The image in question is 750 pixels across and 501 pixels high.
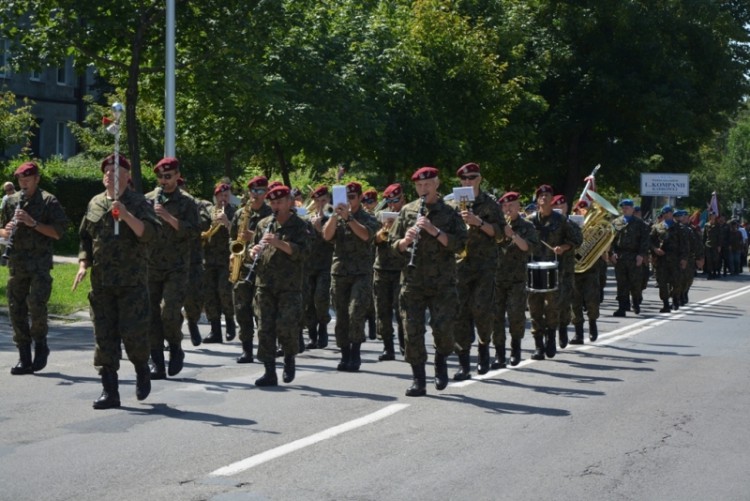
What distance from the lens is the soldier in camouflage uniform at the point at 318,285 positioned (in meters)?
15.0

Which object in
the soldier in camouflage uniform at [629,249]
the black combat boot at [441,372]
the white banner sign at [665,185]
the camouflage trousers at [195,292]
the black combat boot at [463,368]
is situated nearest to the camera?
the black combat boot at [441,372]

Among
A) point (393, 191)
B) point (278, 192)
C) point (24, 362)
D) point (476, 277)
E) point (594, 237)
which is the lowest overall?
point (24, 362)

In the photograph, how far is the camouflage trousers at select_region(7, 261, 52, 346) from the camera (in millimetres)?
11961

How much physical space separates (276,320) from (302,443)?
2.89 meters

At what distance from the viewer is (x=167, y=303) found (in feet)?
39.3

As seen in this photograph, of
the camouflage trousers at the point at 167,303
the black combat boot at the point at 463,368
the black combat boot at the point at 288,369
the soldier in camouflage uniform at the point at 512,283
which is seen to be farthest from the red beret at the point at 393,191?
the black combat boot at the point at 288,369

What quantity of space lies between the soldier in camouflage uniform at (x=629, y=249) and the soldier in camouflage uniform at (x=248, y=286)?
27.4 feet

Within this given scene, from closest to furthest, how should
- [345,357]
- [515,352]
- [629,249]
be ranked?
1. [345,357]
2. [515,352]
3. [629,249]

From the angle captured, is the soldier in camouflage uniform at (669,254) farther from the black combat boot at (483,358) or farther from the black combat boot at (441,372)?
the black combat boot at (441,372)

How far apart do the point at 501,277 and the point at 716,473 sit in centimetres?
539

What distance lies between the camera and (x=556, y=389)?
39.1ft

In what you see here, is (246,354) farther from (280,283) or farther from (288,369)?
(280,283)

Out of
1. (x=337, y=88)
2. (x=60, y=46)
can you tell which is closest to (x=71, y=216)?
(x=337, y=88)

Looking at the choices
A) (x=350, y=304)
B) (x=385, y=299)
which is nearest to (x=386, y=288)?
(x=385, y=299)
